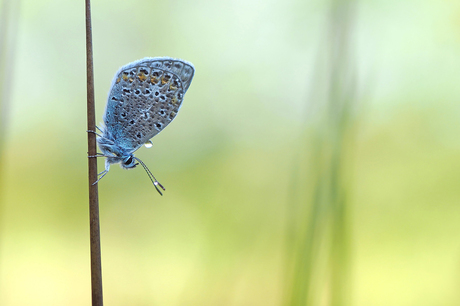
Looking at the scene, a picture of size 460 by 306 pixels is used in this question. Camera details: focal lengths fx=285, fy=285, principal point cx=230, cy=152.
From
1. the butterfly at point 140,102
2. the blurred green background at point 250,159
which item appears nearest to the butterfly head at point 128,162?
the butterfly at point 140,102

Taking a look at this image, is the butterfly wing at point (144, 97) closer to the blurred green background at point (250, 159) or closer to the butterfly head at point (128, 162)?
the butterfly head at point (128, 162)

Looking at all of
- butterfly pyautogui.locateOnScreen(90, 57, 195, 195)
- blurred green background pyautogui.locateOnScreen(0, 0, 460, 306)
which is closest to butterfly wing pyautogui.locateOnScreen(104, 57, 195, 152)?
butterfly pyautogui.locateOnScreen(90, 57, 195, 195)

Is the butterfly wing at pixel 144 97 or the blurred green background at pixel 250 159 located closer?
the butterfly wing at pixel 144 97

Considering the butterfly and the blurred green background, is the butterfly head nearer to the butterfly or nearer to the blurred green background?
the butterfly

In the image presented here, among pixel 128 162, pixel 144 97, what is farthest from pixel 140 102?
pixel 128 162

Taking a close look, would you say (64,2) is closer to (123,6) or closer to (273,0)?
(123,6)

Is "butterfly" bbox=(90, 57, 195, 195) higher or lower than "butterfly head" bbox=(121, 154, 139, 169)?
higher

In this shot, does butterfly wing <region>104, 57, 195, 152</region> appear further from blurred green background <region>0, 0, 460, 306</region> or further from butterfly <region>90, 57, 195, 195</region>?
blurred green background <region>0, 0, 460, 306</region>

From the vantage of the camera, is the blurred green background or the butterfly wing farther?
the blurred green background
